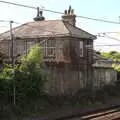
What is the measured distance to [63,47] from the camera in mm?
27016

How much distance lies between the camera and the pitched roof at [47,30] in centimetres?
2767

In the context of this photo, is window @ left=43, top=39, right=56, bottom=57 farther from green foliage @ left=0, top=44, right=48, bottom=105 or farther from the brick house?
green foliage @ left=0, top=44, right=48, bottom=105

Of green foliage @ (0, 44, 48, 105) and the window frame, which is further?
the window frame

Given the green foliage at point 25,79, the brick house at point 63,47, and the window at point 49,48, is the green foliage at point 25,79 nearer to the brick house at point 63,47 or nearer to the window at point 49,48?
the brick house at point 63,47

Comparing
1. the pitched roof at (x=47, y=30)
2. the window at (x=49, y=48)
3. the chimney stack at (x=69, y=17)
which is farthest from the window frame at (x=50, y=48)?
the chimney stack at (x=69, y=17)

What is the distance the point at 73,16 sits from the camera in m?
31.6

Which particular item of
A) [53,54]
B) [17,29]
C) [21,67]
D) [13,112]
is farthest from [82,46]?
[13,112]

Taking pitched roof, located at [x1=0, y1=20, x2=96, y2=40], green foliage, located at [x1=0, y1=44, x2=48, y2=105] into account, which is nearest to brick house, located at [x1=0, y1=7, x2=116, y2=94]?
pitched roof, located at [x1=0, y1=20, x2=96, y2=40]

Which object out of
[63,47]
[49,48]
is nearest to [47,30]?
[49,48]

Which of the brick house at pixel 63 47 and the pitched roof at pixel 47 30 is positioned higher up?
the pitched roof at pixel 47 30

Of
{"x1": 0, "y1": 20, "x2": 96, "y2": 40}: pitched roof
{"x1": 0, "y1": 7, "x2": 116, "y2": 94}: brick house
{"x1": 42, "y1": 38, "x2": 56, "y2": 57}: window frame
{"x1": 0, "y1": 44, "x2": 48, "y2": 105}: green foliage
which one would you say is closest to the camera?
{"x1": 0, "y1": 44, "x2": 48, "y2": 105}: green foliage

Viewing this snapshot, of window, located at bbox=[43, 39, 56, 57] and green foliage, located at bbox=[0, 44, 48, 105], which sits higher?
window, located at bbox=[43, 39, 56, 57]

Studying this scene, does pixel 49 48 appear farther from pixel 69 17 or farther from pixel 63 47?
pixel 69 17

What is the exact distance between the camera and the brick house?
84.3ft
